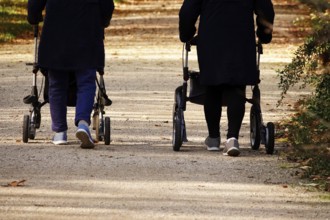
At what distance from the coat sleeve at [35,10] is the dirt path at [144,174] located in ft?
3.92

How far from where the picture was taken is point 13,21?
3634cm

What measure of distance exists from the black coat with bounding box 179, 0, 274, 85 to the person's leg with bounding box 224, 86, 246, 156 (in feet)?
0.64

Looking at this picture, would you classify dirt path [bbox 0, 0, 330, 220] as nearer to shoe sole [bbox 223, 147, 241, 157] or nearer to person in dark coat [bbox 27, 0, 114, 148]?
shoe sole [bbox 223, 147, 241, 157]

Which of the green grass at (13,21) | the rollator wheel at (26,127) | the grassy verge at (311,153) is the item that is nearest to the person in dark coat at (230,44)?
the grassy verge at (311,153)

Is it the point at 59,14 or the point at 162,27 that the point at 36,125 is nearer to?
the point at 59,14

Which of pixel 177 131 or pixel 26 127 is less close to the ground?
pixel 177 131

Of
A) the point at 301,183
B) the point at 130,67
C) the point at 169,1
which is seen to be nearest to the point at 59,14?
the point at 301,183

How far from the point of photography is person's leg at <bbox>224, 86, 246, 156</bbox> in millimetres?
11109

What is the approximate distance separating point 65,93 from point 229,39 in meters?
1.72

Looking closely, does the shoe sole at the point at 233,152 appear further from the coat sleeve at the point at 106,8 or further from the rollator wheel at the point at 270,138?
the coat sleeve at the point at 106,8

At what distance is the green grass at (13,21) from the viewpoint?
31445 mm

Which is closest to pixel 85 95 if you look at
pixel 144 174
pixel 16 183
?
pixel 144 174

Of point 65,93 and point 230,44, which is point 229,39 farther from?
point 65,93

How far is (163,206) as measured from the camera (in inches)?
331
